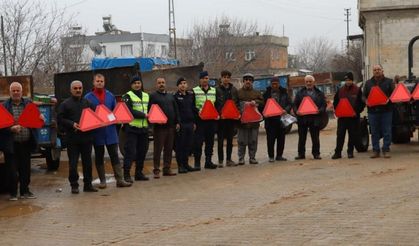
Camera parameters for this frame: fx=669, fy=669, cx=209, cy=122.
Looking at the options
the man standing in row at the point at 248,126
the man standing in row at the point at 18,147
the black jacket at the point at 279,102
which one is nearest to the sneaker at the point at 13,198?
the man standing in row at the point at 18,147

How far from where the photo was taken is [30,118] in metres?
10.2

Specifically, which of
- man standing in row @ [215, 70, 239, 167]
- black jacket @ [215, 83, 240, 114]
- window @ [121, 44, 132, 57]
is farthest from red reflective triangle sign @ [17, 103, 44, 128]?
window @ [121, 44, 132, 57]

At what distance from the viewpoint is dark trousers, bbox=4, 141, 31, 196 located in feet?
33.6

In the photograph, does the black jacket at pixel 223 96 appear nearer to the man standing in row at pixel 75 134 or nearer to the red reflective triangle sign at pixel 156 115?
the red reflective triangle sign at pixel 156 115

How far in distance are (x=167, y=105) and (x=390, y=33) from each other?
97.9ft

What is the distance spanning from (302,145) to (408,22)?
90.6ft

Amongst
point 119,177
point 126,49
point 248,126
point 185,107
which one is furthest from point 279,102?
point 126,49

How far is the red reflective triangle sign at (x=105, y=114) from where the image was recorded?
10.7 meters

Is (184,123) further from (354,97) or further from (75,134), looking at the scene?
(354,97)

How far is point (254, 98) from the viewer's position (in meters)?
13.5

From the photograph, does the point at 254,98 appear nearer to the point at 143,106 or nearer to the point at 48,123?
the point at 143,106

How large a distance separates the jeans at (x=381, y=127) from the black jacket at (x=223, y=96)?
2.71 metres

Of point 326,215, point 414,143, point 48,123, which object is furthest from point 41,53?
point 326,215

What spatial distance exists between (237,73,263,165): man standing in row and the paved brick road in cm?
108
